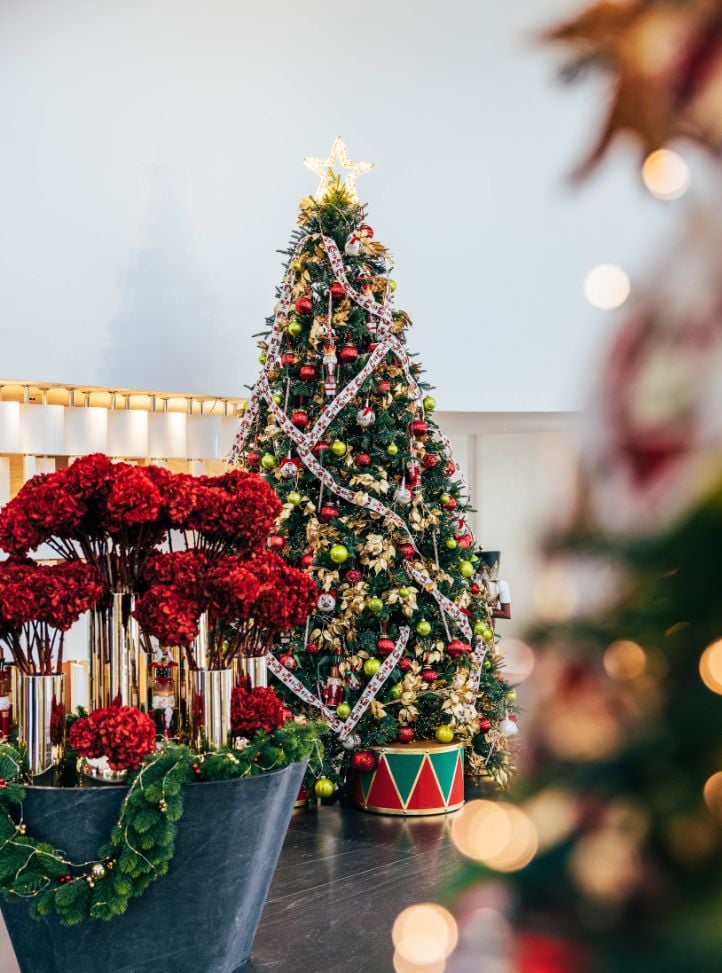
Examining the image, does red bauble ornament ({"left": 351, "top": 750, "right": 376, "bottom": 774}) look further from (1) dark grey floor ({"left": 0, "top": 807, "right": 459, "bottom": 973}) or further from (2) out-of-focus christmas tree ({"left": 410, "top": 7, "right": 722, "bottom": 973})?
(2) out-of-focus christmas tree ({"left": 410, "top": 7, "right": 722, "bottom": 973})

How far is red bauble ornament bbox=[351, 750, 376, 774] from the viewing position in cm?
596

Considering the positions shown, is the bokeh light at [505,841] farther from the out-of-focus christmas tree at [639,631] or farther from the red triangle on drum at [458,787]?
the red triangle on drum at [458,787]

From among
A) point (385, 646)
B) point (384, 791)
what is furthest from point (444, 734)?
point (385, 646)

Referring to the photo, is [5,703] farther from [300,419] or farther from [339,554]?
[300,419]

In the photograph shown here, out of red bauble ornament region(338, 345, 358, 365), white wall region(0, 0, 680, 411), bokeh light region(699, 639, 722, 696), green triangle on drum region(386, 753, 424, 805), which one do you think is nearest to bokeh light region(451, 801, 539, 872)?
bokeh light region(699, 639, 722, 696)

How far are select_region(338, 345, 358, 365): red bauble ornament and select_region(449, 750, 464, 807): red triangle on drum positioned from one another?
7.88ft

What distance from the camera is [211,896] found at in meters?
3.25

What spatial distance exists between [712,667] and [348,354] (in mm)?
5802

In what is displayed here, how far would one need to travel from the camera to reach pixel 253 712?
346 centimetres

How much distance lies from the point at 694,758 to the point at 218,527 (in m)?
3.00

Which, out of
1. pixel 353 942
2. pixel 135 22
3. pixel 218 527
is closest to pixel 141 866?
pixel 218 527

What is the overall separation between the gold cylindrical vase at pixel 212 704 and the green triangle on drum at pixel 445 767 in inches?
114

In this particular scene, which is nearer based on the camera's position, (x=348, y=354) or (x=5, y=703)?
(x=5, y=703)

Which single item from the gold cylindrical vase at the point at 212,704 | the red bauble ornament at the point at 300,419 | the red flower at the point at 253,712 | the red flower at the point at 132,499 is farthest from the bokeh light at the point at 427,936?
the red bauble ornament at the point at 300,419
